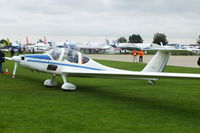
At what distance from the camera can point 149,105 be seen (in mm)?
9797

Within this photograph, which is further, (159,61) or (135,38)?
(135,38)

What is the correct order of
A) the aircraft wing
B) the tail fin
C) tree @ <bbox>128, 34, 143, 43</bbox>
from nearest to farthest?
the aircraft wing < the tail fin < tree @ <bbox>128, 34, 143, 43</bbox>

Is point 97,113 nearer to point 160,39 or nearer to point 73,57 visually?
point 73,57

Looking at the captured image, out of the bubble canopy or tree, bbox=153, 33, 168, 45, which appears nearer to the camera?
the bubble canopy

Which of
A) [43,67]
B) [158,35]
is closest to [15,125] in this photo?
[43,67]

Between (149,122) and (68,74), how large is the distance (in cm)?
608

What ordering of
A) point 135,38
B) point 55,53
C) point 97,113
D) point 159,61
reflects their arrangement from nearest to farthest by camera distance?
point 97,113
point 55,53
point 159,61
point 135,38

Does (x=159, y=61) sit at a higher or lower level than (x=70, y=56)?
lower

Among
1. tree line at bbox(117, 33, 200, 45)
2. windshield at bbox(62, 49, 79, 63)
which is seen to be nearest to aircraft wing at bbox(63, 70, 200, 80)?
windshield at bbox(62, 49, 79, 63)

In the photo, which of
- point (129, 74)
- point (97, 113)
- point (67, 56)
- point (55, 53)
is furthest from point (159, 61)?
point (97, 113)

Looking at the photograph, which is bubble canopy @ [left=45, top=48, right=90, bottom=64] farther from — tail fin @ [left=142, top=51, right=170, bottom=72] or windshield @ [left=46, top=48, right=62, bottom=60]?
tail fin @ [left=142, top=51, right=170, bottom=72]

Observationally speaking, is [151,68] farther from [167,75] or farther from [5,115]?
[5,115]

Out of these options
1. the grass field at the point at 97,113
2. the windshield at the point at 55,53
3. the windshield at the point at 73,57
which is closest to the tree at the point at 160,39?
the windshield at the point at 73,57

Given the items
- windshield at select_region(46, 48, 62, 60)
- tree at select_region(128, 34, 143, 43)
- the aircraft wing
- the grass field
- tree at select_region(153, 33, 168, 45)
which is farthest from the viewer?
tree at select_region(128, 34, 143, 43)
